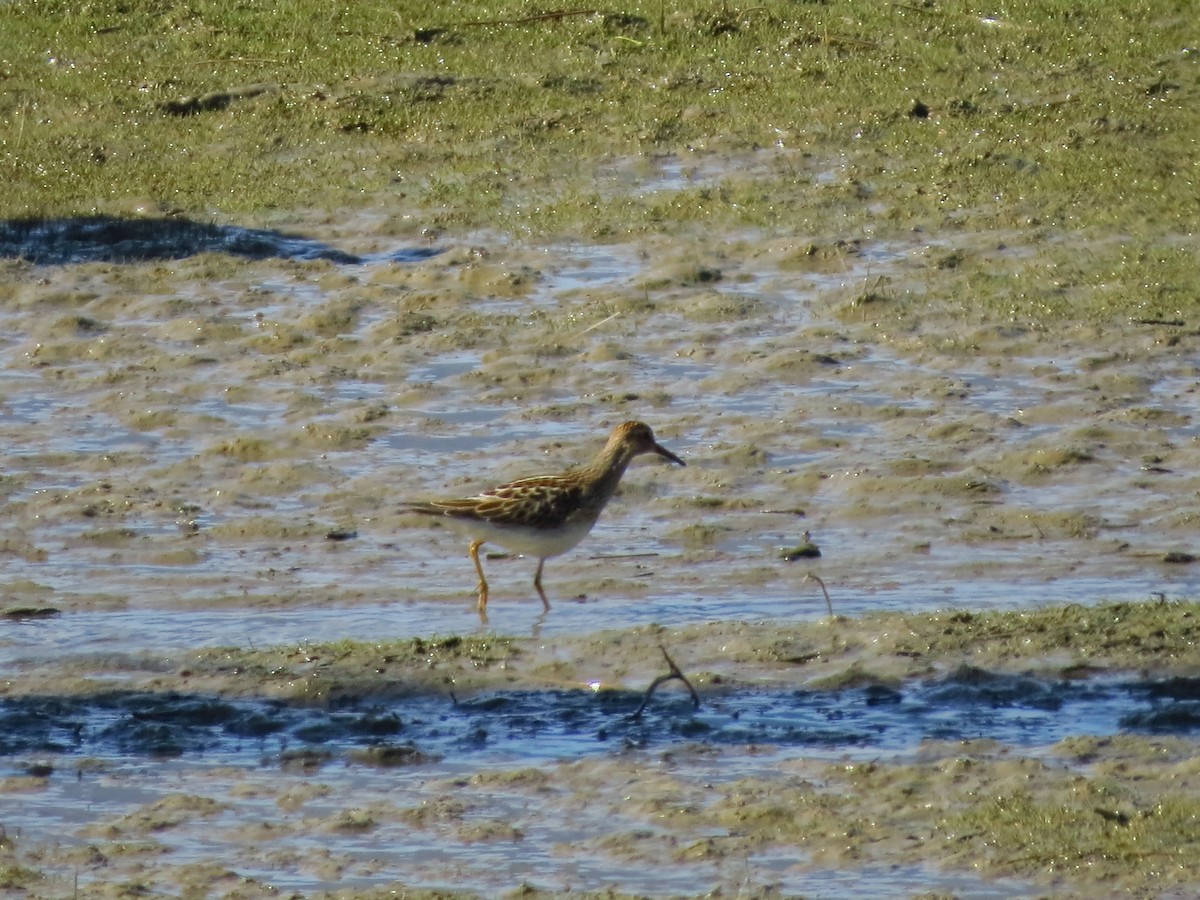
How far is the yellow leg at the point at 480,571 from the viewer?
8.97 meters

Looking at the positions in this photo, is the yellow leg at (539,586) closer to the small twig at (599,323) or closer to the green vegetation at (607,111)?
the small twig at (599,323)

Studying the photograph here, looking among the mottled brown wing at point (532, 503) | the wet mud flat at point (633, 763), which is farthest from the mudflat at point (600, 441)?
the mottled brown wing at point (532, 503)

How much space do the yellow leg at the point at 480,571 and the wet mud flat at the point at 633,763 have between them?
647 millimetres

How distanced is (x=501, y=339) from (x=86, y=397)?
205 centimetres

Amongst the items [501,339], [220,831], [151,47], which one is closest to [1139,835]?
[220,831]

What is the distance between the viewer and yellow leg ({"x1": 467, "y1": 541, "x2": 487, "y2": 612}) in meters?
8.97

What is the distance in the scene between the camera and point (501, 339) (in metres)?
11.6

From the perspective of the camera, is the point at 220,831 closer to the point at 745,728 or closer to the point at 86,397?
the point at 745,728

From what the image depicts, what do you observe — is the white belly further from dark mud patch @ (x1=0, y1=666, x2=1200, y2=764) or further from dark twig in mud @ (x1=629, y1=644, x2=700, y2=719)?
dark twig in mud @ (x1=629, y1=644, x2=700, y2=719)

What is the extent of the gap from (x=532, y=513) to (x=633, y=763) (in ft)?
6.10

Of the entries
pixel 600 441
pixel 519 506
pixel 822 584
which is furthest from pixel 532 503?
pixel 600 441

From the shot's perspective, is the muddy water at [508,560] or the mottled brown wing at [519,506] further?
the mottled brown wing at [519,506]

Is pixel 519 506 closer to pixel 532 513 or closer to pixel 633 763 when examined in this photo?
pixel 532 513

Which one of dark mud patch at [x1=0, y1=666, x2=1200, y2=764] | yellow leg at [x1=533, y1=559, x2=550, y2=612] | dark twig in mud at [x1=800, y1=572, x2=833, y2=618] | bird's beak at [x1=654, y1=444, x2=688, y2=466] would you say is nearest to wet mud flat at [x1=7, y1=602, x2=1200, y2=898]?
dark mud patch at [x1=0, y1=666, x2=1200, y2=764]
